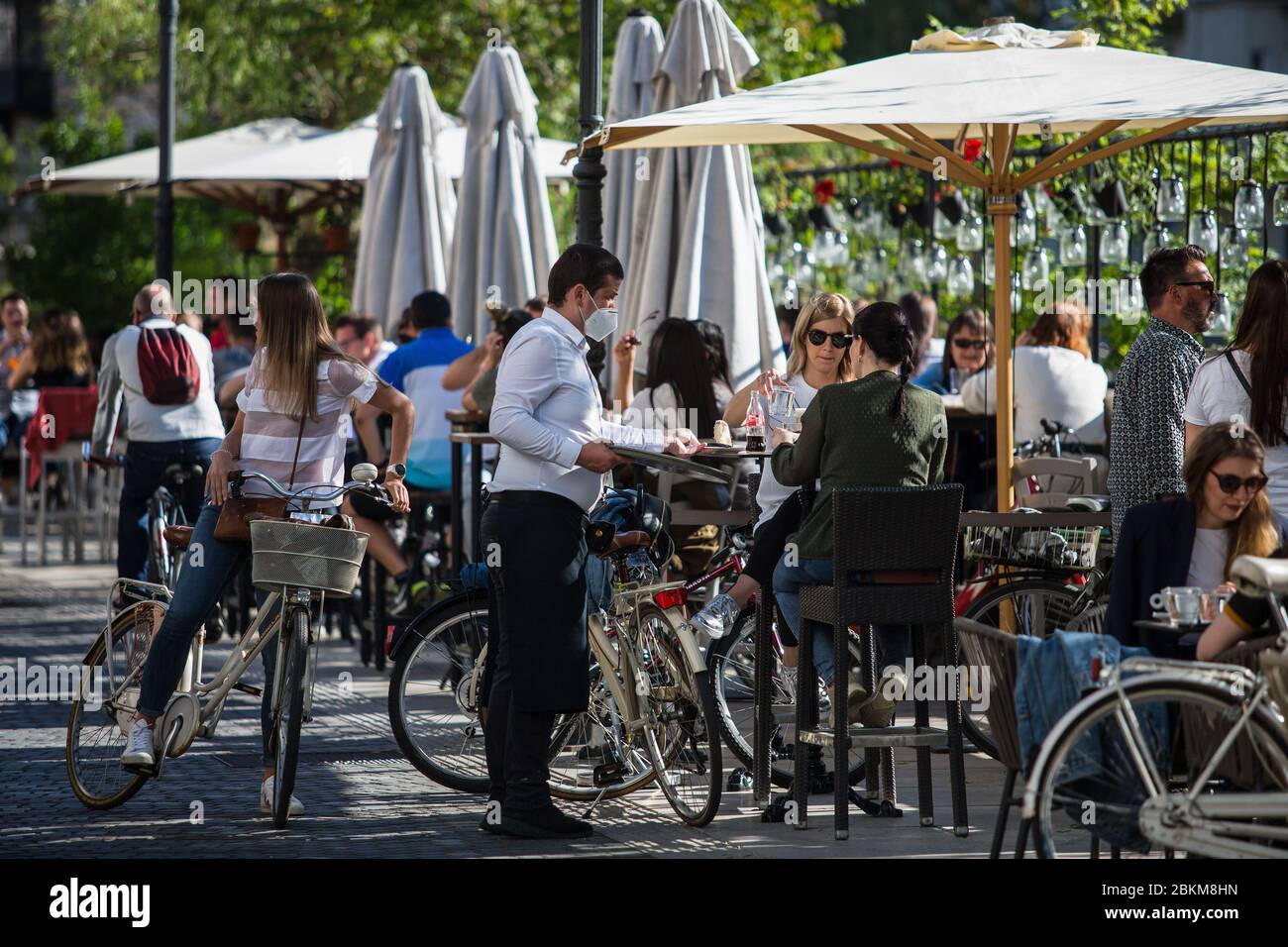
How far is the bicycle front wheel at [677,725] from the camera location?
7020 millimetres

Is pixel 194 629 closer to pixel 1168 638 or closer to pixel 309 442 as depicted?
pixel 309 442

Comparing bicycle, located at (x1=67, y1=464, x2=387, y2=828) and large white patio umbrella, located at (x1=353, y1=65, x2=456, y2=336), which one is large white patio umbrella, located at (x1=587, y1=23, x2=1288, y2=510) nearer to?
bicycle, located at (x1=67, y1=464, x2=387, y2=828)

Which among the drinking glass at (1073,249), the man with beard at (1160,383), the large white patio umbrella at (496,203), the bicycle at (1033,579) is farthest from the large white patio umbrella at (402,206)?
the man with beard at (1160,383)

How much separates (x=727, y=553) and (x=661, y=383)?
1.47 m

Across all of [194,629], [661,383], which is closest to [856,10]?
[661,383]

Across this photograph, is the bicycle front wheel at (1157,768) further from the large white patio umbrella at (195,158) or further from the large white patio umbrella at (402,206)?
→ the large white patio umbrella at (195,158)

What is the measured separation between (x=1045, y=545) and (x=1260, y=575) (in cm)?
280

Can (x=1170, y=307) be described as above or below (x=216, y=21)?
below

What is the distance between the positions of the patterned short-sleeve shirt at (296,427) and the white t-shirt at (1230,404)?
301 centimetres

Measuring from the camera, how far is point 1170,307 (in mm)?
7664

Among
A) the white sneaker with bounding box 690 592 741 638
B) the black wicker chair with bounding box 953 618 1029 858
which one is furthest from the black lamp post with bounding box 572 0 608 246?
the black wicker chair with bounding box 953 618 1029 858

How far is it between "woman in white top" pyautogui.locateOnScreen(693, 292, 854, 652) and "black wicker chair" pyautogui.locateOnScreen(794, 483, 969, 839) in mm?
521

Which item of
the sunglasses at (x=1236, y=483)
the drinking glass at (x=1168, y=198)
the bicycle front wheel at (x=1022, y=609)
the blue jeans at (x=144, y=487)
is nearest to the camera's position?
the sunglasses at (x=1236, y=483)
